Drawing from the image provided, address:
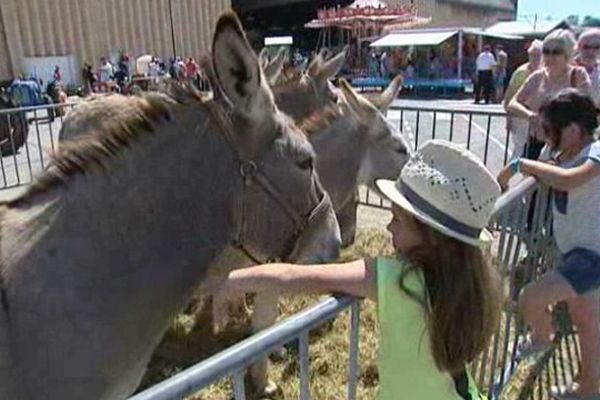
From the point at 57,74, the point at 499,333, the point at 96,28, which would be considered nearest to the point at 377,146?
the point at 499,333

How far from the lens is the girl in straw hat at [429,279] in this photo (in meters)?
1.71

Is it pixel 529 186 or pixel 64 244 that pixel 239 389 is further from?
pixel 529 186

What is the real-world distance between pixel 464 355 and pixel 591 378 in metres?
2.09

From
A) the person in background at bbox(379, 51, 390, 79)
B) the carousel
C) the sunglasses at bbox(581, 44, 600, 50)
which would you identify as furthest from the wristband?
the carousel

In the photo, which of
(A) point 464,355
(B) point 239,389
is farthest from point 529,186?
(B) point 239,389

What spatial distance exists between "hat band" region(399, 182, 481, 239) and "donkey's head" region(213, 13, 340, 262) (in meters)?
0.76

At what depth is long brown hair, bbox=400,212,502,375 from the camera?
1713 mm

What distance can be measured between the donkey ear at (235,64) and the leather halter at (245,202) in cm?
9

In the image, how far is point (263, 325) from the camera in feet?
13.3

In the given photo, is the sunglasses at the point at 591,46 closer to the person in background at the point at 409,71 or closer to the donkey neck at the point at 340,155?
the donkey neck at the point at 340,155

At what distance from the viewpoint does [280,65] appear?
14.0 ft

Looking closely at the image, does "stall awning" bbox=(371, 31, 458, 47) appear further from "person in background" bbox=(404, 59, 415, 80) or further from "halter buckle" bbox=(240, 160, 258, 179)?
"halter buckle" bbox=(240, 160, 258, 179)

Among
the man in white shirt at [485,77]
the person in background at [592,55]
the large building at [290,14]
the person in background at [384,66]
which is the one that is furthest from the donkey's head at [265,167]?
the large building at [290,14]

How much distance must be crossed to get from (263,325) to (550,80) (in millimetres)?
3507
